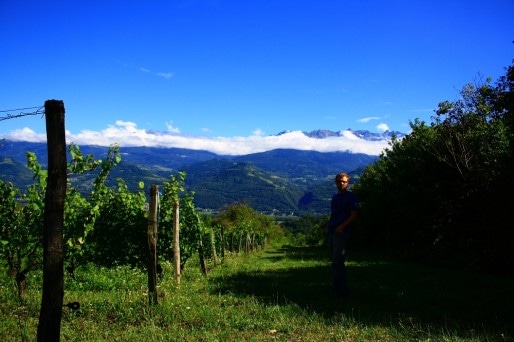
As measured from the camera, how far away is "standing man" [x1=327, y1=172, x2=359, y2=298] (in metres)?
9.79

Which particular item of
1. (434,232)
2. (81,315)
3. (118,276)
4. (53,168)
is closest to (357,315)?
(81,315)

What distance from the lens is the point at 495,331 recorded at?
22.4 ft

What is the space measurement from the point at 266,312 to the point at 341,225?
9.43 feet

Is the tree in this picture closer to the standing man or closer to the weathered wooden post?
the standing man

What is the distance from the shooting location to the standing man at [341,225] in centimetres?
979

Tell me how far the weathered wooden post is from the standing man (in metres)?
6.31

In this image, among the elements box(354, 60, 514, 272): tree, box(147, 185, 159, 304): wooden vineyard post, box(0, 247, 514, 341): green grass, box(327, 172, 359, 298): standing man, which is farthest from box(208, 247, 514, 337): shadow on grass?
box(354, 60, 514, 272): tree

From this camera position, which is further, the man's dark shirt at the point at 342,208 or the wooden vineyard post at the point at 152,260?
the man's dark shirt at the point at 342,208

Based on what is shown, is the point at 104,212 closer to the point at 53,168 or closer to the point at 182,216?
the point at 182,216

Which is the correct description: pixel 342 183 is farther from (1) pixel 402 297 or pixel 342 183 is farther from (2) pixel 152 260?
(2) pixel 152 260

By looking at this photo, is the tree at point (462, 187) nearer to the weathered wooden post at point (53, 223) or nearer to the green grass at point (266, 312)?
the green grass at point (266, 312)

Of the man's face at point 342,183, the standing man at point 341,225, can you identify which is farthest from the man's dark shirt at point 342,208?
the man's face at point 342,183

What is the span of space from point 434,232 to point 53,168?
845 inches

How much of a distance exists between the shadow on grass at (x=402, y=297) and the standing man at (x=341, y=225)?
18.6 inches
